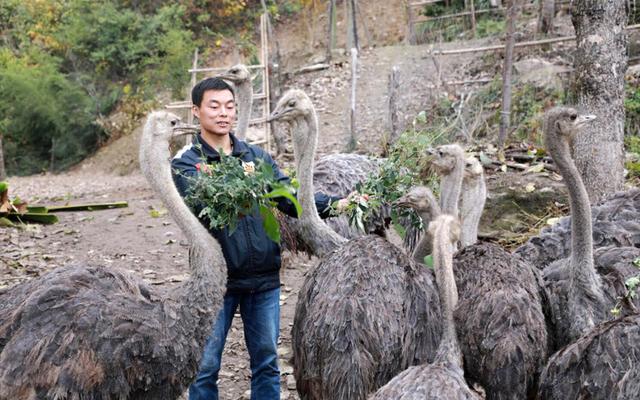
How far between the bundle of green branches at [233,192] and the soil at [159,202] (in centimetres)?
73

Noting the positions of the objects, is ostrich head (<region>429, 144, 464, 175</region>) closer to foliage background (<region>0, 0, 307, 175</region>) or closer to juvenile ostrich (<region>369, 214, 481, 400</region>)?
juvenile ostrich (<region>369, 214, 481, 400</region>)

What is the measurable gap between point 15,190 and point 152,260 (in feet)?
28.3

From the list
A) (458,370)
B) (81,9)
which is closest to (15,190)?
(81,9)

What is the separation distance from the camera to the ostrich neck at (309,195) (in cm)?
483

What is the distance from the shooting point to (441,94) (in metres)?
13.8

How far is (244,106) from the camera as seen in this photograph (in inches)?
285

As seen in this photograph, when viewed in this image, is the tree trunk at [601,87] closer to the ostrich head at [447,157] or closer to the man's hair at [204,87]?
the ostrich head at [447,157]

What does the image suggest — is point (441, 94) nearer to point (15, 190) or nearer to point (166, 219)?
point (166, 219)

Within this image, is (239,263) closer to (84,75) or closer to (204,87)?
(204,87)

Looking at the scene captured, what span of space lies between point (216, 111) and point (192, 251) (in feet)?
2.51

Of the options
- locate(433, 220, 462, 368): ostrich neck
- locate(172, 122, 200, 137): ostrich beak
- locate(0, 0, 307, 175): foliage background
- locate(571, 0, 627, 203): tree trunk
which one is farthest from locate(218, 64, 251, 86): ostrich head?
locate(0, 0, 307, 175): foliage background

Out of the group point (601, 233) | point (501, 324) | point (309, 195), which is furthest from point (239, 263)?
point (601, 233)

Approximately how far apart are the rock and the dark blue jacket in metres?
8.79

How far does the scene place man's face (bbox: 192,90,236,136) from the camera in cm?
422
